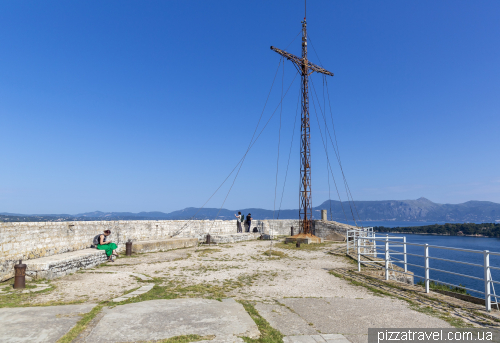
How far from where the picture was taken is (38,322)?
13.0ft

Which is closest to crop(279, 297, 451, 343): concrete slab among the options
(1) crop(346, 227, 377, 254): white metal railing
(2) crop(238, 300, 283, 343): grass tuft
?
(2) crop(238, 300, 283, 343): grass tuft

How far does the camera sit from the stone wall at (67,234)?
815cm

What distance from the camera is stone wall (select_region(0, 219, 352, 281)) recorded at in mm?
8148

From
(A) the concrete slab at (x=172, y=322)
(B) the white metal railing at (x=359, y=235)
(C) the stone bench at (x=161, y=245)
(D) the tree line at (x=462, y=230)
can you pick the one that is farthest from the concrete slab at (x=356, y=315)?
(D) the tree line at (x=462, y=230)

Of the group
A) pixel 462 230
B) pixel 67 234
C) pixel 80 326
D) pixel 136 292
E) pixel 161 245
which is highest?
pixel 67 234

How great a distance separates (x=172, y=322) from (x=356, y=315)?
2.79m

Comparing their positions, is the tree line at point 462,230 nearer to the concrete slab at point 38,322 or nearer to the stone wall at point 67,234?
the stone wall at point 67,234

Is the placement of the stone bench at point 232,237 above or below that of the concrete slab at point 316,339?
below

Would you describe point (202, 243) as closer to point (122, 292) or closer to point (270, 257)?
point (270, 257)

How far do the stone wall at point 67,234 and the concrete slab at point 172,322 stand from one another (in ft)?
17.9

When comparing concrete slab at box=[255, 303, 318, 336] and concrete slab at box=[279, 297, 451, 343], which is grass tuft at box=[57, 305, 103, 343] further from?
concrete slab at box=[279, 297, 451, 343]

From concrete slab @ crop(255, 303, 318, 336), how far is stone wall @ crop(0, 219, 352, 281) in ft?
22.7

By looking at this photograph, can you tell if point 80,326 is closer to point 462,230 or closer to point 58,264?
point 58,264

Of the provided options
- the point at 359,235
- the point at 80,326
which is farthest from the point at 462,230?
the point at 80,326
